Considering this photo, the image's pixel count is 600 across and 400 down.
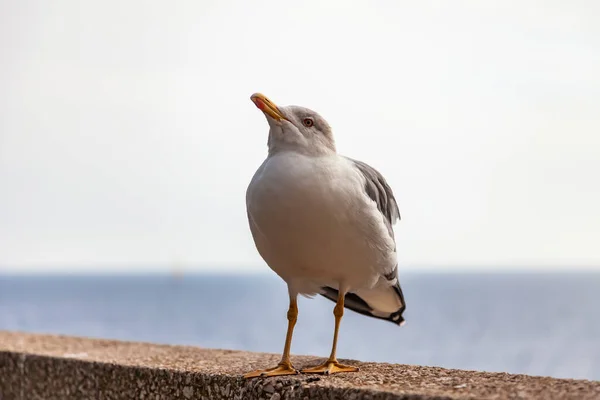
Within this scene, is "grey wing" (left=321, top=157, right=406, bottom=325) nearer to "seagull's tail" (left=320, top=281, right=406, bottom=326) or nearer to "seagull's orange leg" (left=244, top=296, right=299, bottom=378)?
"seagull's tail" (left=320, top=281, right=406, bottom=326)

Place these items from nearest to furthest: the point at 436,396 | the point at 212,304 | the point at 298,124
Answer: the point at 436,396 → the point at 298,124 → the point at 212,304

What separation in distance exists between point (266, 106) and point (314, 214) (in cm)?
31

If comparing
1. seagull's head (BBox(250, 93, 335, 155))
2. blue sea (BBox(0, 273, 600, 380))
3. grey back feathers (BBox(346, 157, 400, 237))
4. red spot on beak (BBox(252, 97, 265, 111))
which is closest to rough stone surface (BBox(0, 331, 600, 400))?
grey back feathers (BBox(346, 157, 400, 237))

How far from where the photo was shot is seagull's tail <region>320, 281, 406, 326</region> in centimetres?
225

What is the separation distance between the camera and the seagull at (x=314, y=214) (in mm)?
1869

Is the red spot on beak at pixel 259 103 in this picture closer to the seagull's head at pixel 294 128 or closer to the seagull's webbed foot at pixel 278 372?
the seagull's head at pixel 294 128

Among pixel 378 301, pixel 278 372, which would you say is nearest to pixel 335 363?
pixel 278 372

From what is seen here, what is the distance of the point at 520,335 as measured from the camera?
2348 cm

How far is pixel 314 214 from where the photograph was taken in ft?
6.10

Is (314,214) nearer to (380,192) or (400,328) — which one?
(380,192)

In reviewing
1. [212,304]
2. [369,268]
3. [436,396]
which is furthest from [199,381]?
[212,304]

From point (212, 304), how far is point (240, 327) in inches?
511

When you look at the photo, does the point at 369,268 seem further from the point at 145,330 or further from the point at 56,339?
the point at 145,330

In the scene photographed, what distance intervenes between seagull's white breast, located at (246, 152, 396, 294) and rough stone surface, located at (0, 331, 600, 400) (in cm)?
29
